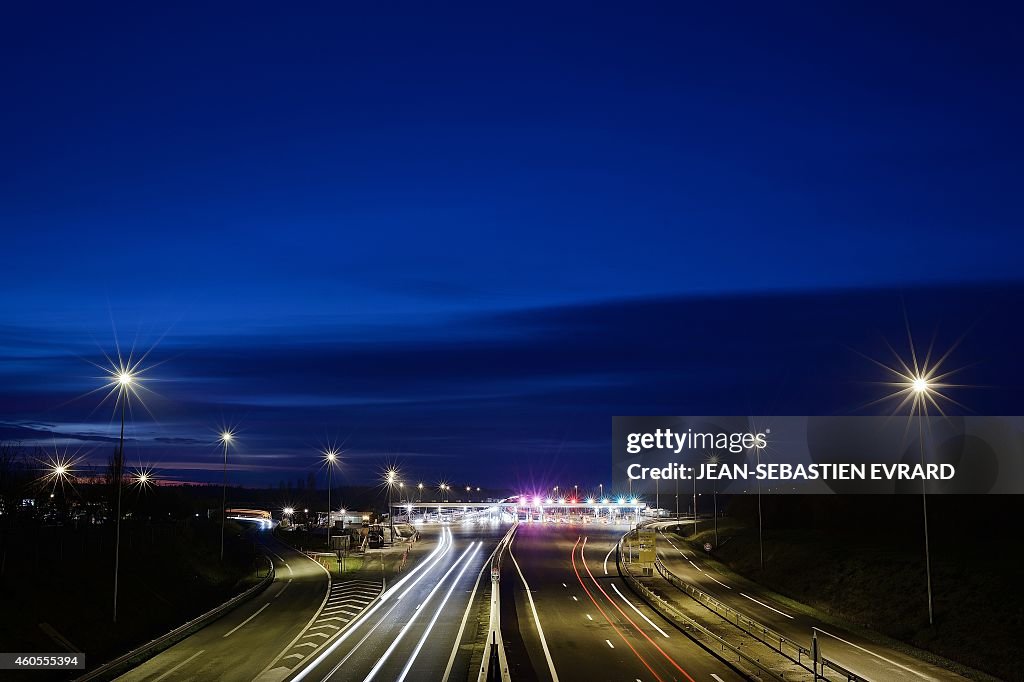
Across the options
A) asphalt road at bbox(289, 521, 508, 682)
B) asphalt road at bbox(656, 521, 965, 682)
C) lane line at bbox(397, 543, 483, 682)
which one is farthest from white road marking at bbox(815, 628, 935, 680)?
lane line at bbox(397, 543, 483, 682)

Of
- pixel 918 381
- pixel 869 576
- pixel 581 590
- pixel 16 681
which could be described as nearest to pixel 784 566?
pixel 869 576

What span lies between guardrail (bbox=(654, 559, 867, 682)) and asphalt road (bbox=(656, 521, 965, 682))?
102cm

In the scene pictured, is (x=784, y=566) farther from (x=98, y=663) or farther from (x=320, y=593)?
(x=98, y=663)

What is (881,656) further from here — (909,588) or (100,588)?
(100,588)

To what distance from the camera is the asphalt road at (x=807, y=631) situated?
127 ft

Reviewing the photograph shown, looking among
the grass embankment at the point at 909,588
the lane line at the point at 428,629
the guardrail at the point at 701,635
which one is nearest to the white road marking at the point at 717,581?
the grass embankment at the point at 909,588

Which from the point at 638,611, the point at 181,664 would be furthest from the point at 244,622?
the point at 638,611

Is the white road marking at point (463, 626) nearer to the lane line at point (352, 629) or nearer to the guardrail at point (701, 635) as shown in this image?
the lane line at point (352, 629)

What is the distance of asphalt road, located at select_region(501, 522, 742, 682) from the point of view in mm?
36500

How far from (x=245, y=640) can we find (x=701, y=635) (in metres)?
22.2

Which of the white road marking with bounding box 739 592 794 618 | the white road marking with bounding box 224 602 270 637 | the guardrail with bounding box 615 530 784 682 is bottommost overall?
the white road marking with bounding box 739 592 794 618

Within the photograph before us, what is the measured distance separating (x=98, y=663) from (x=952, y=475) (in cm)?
7091

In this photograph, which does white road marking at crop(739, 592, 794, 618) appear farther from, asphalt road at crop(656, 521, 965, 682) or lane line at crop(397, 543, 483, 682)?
lane line at crop(397, 543, 483, 682)

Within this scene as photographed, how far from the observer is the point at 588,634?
4594cm
